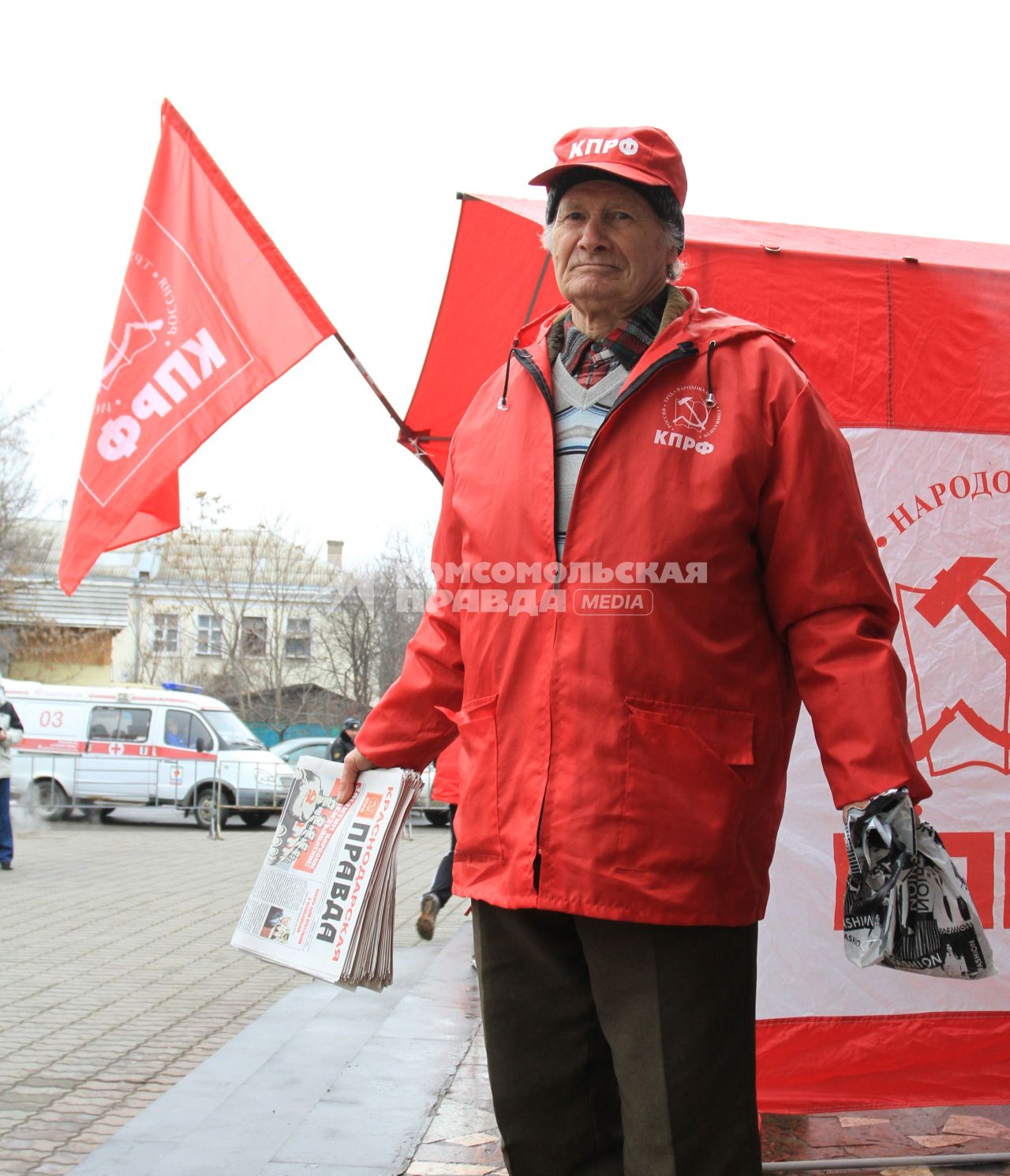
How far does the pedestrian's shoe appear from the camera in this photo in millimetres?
7844

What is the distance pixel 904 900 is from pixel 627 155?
1383mm

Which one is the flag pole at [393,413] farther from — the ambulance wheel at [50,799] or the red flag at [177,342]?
the ambulance wheel at [50,799]

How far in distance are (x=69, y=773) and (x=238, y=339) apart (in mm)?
17650

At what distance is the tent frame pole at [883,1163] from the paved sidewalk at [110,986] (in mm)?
2097

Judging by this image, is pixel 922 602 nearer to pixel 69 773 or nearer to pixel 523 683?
pixel 523 683

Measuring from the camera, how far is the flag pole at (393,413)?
16.3 feet

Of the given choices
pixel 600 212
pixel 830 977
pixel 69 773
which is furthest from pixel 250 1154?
pixel 69 773

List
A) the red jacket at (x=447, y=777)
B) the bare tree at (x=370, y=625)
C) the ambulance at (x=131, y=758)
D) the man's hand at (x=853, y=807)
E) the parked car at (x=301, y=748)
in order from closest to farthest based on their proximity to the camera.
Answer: the man's hand at (x=853, y=807) < the red jacket at (x=447, y=777) < the ambulance at (x=131, y=758) < the parked car at (x=301, y=748) < the bare tree at (x=370, y=625)

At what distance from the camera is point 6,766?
39.6 ft

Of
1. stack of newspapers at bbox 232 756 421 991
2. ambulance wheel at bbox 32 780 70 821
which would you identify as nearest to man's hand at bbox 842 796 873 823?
stack of newspapers at bbox 232 756 421 991

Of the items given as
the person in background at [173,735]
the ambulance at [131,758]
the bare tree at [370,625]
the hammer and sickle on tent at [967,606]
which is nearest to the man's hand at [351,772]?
→ the hammer and sickle on tent at [967,606]

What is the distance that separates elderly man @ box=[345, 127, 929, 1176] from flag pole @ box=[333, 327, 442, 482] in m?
2.60

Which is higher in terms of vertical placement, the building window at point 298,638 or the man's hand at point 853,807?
the building window at point 298,638

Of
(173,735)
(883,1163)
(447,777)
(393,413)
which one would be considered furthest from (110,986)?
(173,735)
